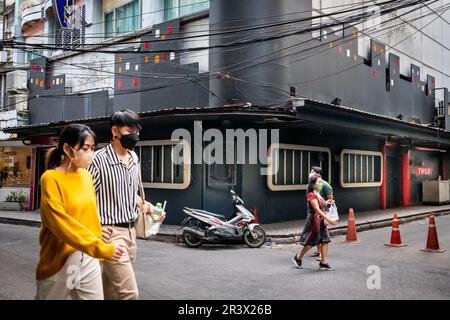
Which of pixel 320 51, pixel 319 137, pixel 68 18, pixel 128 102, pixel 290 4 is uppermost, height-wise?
pixel 68 18

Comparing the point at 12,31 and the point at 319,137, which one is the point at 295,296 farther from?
the point at 12,31

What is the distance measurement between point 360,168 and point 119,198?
15.6m

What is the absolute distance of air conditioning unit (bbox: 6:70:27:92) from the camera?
21984 mm

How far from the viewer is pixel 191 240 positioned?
1069 centimetres

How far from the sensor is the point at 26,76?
22.4 m

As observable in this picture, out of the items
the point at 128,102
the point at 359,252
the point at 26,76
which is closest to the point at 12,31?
the point at 26,76

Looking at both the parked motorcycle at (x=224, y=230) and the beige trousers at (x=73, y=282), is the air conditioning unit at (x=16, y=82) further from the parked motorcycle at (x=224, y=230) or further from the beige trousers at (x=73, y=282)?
the beige trousers at (x=73, y=282)

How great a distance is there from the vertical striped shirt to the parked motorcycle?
662 centimetres

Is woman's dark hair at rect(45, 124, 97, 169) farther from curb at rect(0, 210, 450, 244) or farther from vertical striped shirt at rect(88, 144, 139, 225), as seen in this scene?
curb at rect(0, 210, 450, 244)

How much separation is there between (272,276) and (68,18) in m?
18.0

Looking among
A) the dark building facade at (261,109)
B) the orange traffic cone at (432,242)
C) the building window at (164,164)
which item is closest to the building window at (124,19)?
the dark building facade at (261,109)

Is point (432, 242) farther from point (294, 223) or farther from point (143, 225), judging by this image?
point (143, 225)

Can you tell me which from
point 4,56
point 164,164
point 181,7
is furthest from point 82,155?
point 4,56

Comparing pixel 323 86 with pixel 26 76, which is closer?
pixel 323 86
